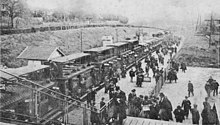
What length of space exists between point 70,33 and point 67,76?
500 cm

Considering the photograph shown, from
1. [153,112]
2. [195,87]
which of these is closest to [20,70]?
[153,112]

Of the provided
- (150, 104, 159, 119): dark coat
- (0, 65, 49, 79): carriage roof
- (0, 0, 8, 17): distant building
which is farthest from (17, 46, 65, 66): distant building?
(150, 104, 159, 119): dark coat

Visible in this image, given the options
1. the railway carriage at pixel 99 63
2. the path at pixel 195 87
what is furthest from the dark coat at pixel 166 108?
the railway carriage at pixel 99 63

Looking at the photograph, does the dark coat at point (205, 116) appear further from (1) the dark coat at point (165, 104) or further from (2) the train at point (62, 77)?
(2) the train at point (62, 77)

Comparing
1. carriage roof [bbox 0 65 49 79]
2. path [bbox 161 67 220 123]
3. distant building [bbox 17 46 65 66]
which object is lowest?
path [bbox 161 67 220 123]

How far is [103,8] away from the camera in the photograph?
6547mm

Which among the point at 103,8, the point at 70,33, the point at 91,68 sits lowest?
the point at 91,68

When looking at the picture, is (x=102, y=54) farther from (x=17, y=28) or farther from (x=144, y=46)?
(x=144, y=46)

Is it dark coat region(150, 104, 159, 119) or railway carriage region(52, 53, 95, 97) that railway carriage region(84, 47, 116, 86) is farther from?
dark coat region(150, 104, 159, 119)

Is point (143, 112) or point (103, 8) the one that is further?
point (103, 8)

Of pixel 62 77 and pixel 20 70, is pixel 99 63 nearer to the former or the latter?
pixel 62 77

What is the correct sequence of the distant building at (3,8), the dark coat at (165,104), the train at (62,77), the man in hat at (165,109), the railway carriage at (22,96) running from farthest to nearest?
1. the distant building at (3,8)
2. the dark coat at (165,104)
3. the man in hat at (165,109)
4. the train at (62,77)
5. the railway carriage at (22,96)

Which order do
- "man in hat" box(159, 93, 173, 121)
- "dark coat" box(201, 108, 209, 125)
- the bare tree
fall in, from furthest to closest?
the bare tree → "man in hat" box(159, 93, 173, 121) → "dark coat" box(201, 108, 209, 125)

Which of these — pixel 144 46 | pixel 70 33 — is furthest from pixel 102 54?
pixel 144 46
